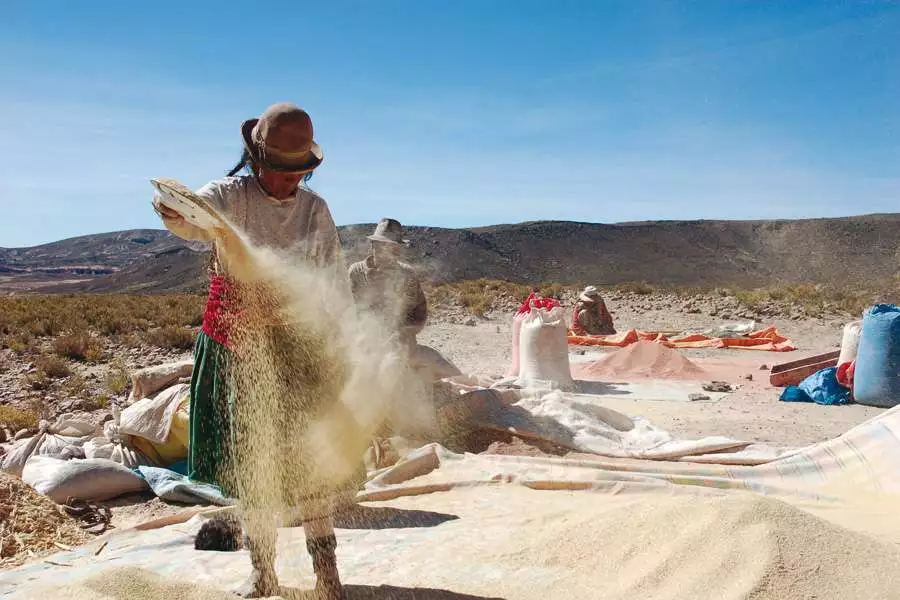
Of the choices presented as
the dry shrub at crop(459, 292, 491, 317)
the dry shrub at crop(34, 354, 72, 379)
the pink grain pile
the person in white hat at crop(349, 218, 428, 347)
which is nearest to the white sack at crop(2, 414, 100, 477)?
the person in white hat at crop(349, 218, 428, 347)

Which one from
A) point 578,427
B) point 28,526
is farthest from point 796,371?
point 28,526

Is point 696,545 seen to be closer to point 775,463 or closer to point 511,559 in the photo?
point 511,559

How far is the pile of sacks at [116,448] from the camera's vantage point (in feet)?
12.1

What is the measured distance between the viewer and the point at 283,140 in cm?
223

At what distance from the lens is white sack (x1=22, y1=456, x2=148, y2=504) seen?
A: 11.8 feet

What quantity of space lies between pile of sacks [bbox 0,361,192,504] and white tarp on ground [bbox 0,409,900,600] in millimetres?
610

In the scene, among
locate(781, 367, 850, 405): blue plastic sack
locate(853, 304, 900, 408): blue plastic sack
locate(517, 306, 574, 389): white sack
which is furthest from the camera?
locate(517, 306, 574, 389): white sack

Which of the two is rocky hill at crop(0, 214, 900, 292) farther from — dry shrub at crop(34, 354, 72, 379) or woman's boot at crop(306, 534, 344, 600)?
woman's boot at crop(306, 534, 344, 600)

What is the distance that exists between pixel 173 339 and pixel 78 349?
135 cm

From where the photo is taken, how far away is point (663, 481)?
12.1 feet

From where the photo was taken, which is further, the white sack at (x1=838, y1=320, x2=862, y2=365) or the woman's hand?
the white sack at (x1=838, y1=320, x2=862, y2=365)

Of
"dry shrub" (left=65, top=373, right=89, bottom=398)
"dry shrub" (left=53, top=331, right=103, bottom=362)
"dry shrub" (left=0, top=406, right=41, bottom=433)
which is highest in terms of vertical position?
"dry shrub" (left=53, top=331, right=103, bottom=362)

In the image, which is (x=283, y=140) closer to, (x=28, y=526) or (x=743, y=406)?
(x=28, y=526)

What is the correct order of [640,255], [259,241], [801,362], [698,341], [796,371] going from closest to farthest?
[259,241] < [796,371] < [801,362] < [698,341] < [640,255]
